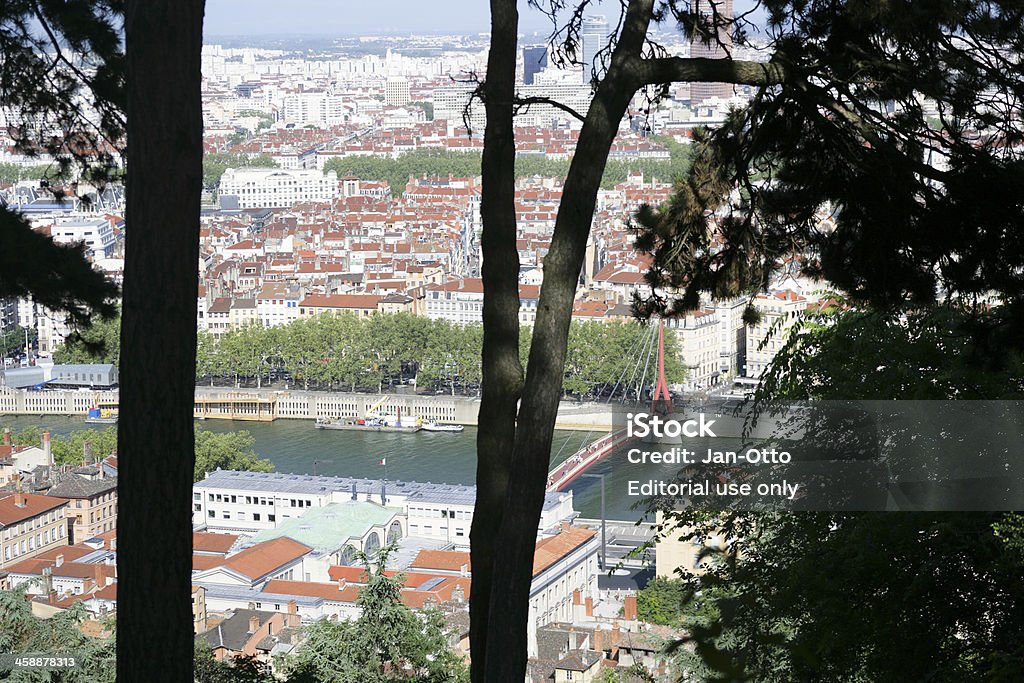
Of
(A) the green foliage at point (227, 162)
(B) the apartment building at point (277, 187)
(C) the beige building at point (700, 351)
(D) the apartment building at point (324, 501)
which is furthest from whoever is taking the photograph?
(A) the green foliage at point (227, 162)

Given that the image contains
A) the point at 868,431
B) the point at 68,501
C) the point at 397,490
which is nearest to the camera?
the point at 868,431

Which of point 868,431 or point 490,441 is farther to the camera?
point 868,431

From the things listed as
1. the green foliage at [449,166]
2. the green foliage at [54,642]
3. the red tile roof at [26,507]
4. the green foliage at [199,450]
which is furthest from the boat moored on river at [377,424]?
the green foliage at [449,166]

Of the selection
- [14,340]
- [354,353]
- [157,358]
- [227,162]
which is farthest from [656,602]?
[227,162]

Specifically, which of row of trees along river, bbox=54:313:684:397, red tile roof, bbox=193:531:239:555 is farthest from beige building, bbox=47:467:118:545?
row of trees along river, bbox=54:313:684:397

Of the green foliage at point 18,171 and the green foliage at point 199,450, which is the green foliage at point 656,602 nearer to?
the green foliage at point 199,450

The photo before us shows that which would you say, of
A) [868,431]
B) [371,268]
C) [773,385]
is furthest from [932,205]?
[371,268]

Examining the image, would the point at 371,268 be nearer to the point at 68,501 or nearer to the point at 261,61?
the point at 68,501
